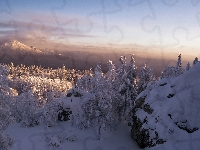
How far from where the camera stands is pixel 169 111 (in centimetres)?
2191

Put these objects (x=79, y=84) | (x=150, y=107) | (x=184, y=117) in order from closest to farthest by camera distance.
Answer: (x=184, y=117) < (x=150, y=107) < (x=79, y=84)

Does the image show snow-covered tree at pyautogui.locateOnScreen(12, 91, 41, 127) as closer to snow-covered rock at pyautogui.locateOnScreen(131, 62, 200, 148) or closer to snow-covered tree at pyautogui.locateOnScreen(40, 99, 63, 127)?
snow-covered tree at pyautogui.locateOnScreen(40, 99, 63, 127)

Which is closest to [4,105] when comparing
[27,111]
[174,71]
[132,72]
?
[132,72]

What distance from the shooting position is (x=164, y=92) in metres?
24.8

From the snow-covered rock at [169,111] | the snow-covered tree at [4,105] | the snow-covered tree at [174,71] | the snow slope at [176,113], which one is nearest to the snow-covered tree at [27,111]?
the snow-covered rock at [169,111]

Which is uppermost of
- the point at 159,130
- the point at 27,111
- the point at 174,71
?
the point at 174,71

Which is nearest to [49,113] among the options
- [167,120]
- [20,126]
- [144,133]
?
[20,126]

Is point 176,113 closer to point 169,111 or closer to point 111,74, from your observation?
point 169,111

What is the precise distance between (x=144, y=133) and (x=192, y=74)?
27.7ft

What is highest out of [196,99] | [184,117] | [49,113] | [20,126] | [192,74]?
[192,74]

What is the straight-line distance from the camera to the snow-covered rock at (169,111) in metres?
20.4

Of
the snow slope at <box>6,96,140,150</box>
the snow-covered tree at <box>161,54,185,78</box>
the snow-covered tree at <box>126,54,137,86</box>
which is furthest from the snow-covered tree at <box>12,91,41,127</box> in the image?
the snow-covered tree at <box>161,54,185,78</box>

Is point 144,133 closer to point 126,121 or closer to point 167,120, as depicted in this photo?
point 167,120

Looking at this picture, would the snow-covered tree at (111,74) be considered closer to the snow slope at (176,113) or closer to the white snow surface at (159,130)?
the white snow surface at (159,130)
